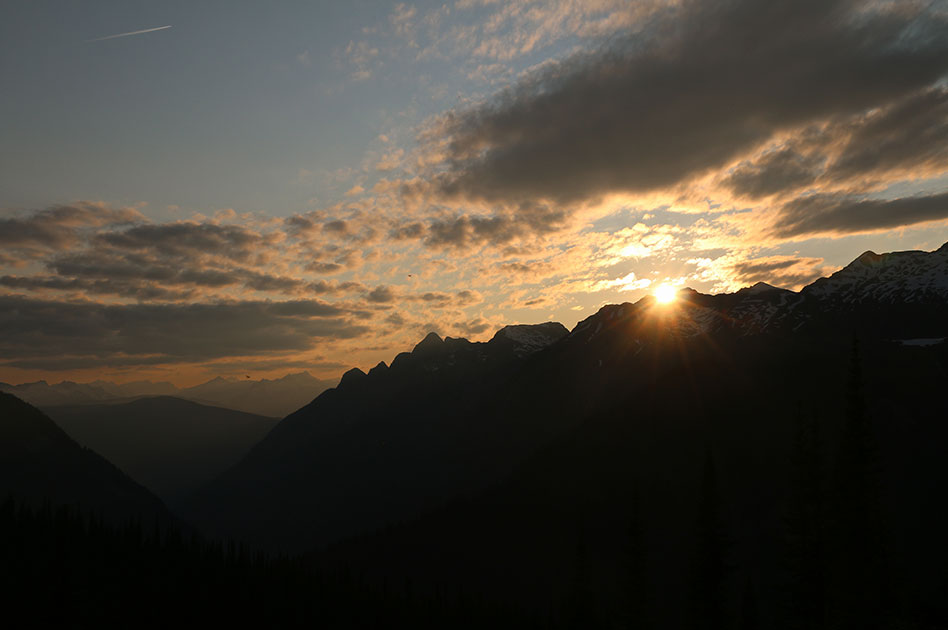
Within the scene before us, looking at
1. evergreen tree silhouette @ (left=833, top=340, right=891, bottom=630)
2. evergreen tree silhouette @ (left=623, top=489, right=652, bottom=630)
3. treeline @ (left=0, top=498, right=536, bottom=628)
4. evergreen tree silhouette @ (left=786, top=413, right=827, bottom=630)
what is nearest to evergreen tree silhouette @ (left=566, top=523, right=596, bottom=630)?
evergreen tree silhouette @ (left=623, top=489, right=652, bottom=630)

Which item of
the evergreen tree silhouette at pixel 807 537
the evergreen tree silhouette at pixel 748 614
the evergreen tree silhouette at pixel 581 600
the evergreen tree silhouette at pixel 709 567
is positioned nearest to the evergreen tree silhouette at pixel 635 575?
the evergreen tree silhouette at pixel 748 614

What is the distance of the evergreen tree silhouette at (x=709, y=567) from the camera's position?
64.7 m

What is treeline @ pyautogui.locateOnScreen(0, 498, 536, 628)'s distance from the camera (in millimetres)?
107812

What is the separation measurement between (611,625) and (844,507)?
6116 cm

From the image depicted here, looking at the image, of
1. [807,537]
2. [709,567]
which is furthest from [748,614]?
[807,537]

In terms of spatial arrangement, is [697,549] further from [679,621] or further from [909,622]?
[679,621]

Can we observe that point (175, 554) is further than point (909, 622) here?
Yes

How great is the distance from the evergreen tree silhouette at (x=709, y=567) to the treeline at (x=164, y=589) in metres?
76.9

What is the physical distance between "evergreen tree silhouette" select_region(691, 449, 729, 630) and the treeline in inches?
3028

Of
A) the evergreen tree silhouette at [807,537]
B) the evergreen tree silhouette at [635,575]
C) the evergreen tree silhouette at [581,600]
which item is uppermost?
the evergreen tree silhouette at [807,537]

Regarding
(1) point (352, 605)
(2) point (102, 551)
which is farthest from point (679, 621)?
(2) point (102, 551)

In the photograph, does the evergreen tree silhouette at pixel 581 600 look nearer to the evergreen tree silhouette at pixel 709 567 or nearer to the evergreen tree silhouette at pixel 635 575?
the evergreen tree silhouette at pixel 635 575

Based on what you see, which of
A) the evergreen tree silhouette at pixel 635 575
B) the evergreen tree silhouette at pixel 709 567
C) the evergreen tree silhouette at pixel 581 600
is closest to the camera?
the evergreen tree silhouette at pixel 709 567

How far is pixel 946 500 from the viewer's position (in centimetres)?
18588
